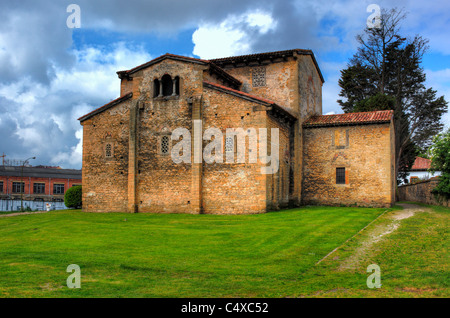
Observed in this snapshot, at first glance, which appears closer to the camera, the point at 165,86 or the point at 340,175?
the point at 165,86

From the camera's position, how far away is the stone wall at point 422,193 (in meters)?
26.5

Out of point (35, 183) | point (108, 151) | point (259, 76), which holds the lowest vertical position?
point (35, 183)

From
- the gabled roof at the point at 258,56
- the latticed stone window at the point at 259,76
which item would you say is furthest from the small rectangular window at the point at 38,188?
the latticed stone window at the point at 259,76

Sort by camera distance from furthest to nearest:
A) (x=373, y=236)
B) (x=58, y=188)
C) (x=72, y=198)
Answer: (x=58, y=188), (x=72, y=198), (x=373, y=236)

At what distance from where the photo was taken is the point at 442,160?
2464 cm

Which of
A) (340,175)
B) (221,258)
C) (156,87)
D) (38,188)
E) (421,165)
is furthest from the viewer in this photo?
(38,188)

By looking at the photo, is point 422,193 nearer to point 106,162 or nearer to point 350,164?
point 350,164

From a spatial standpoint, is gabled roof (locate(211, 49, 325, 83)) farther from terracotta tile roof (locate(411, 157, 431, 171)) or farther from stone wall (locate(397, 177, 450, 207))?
terracotta tile roof (locate(411, 157, 431, 171))

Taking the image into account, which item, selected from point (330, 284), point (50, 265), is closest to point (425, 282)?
point (330, 284)

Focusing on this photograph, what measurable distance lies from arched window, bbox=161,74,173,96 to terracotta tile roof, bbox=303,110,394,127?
948 cm

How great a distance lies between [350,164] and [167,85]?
12.8 meters

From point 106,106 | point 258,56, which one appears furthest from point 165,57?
point 258,56

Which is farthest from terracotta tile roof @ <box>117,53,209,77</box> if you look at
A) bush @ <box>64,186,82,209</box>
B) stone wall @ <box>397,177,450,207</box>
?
stone wall @ <box>397,177,450,207</box>
